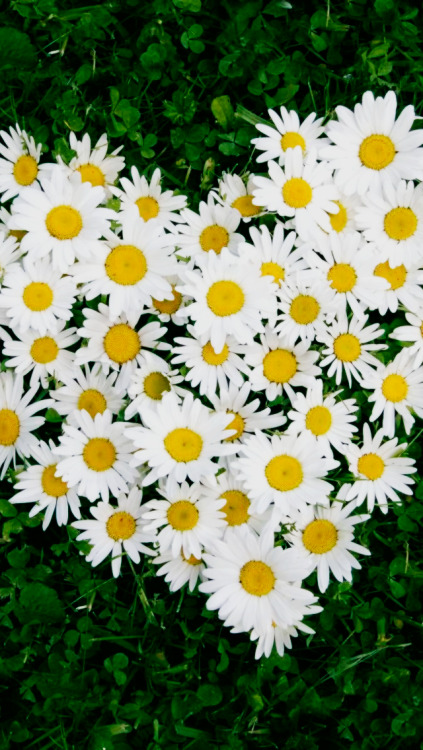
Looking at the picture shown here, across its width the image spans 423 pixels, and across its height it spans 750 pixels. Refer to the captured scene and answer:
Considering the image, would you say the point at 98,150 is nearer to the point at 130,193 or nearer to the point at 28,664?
the point at 130,193

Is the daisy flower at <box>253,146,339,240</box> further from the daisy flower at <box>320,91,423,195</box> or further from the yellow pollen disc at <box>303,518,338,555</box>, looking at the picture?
the yellow pollen disc at <box>303,518,338,555</box>

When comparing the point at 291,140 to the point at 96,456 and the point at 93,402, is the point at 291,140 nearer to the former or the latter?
the point at 93,402

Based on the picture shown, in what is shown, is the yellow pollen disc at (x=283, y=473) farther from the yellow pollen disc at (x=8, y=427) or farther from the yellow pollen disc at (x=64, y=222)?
the yellow pollen disc at (x=64, y=222)

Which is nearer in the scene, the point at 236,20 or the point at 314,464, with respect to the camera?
the point at 314,464

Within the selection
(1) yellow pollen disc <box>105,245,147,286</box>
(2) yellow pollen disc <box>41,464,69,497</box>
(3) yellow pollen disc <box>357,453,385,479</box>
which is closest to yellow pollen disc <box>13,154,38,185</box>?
(1) yellow pollen disc <box>105,245,147,286</box>

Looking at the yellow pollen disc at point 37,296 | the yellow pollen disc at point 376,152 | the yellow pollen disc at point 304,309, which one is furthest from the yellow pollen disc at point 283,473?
the yellow pollen disc at point 376,152

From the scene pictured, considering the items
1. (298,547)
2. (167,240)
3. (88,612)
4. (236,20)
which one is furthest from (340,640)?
(236,20)
